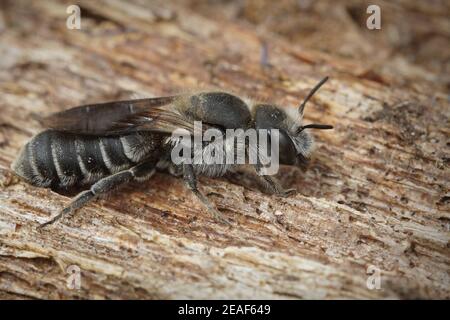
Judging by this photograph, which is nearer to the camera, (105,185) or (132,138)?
(105,185)

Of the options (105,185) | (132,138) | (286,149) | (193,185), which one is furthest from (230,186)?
(105,185)

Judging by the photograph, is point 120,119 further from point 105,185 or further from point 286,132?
point 286,132

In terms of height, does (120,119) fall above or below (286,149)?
above

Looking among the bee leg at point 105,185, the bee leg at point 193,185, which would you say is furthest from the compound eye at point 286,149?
the bee leg at point 105,185

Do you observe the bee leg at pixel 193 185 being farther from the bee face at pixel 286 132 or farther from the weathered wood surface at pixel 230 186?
the bee face at pixel 286 132

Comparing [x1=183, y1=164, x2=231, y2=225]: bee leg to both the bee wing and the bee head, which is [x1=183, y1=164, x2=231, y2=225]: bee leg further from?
the bee head
